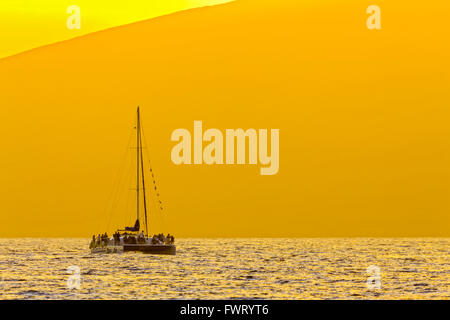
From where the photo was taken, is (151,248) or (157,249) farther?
(151,248)

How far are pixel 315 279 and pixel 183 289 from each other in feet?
58.3

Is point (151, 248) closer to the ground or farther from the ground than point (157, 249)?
farther from the ground

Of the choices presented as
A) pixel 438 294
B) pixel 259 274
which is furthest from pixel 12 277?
pixel 438 294

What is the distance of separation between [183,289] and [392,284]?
1871 cm

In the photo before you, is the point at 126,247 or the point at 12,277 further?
the point at 126,247
